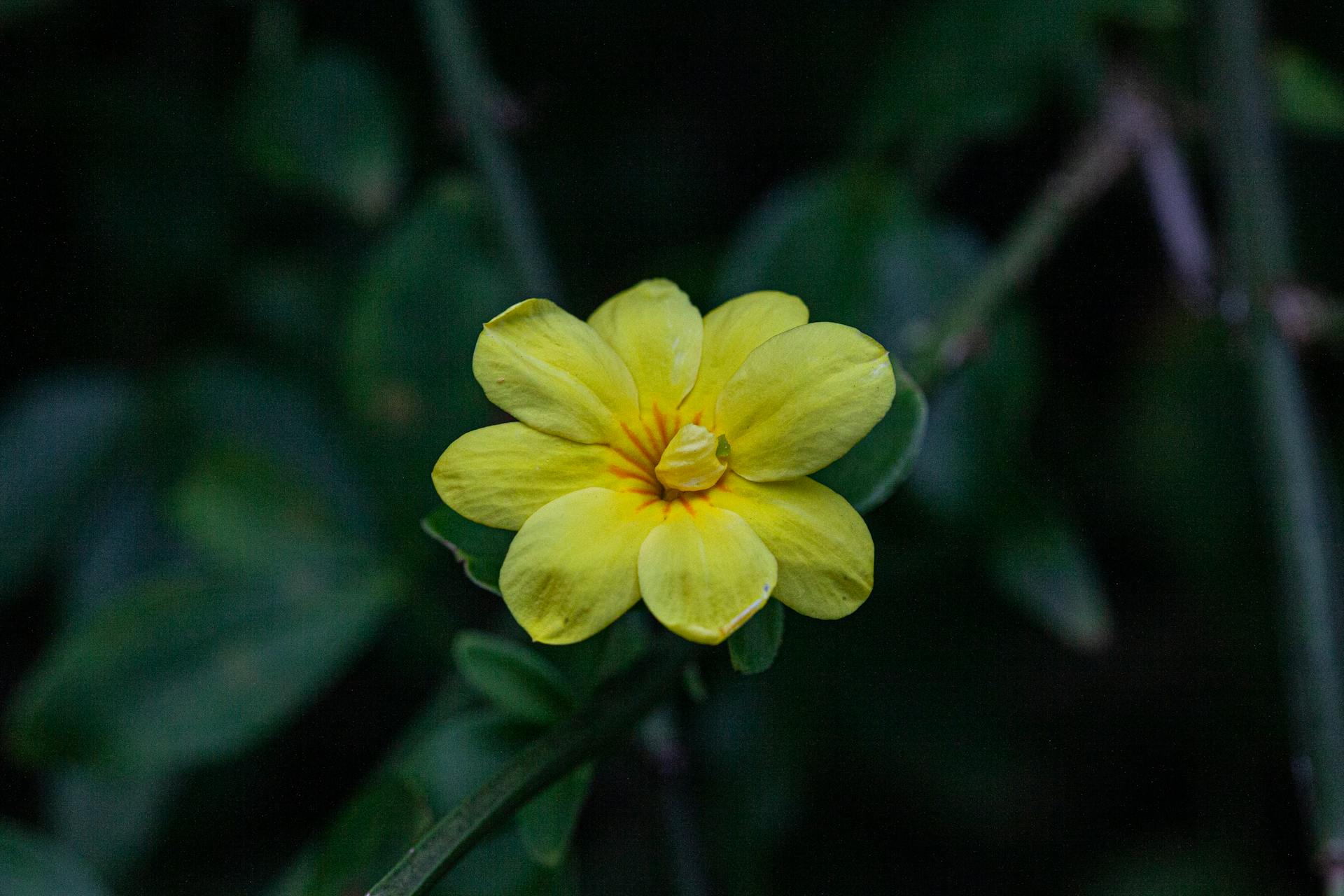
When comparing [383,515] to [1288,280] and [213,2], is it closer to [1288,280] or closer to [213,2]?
[213,2]

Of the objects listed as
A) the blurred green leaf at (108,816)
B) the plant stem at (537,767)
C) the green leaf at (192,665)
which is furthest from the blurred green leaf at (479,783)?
the blurred green leaf at (108,816)

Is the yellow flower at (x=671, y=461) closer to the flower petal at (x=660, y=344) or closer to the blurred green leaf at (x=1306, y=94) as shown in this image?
the flower petal at (x=660, y=344)

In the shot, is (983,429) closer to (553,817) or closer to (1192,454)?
(1192,454)

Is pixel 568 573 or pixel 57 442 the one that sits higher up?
pixel 568 573

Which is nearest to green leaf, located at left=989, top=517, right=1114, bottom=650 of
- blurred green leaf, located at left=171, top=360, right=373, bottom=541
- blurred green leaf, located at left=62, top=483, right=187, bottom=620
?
blurred green leaf, located at left=171, top=360, right=373, bottom=541

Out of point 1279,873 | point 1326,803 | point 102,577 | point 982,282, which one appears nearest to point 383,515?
point 102,577

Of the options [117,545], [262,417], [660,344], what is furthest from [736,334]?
[117,545]

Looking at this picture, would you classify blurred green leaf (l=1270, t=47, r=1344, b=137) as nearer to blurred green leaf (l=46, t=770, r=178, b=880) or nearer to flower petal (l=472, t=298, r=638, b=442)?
flower petal (l=472, t=298, r=638, b=442)
